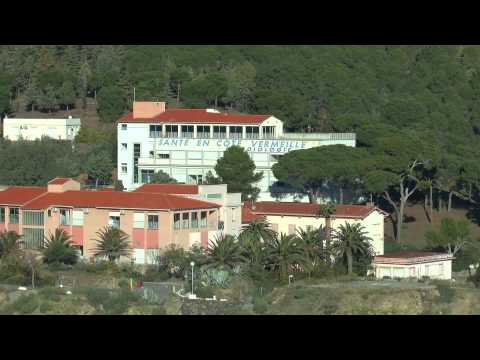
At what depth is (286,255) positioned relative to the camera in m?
64.6

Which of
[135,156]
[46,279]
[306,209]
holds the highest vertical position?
[135,156]

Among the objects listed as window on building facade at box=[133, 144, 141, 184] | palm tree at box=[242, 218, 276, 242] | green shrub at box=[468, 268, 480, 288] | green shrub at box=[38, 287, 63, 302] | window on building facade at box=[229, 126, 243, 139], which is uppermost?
window on building facade at box=[229, 126, 243, 139]

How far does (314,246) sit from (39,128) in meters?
36.9

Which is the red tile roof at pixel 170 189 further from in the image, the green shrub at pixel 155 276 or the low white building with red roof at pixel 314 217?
the green shrub at pixel 155 276

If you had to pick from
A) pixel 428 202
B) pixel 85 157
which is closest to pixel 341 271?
pixel 428 202

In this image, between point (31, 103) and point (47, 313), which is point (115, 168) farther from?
point (47, 313)

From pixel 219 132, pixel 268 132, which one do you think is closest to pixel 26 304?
pixel 219 132

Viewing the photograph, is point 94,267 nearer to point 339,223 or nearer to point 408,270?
point 408,270

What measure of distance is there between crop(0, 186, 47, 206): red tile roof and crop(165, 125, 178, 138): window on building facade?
15.2 m

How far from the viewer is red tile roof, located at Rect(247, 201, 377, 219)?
2928 inches

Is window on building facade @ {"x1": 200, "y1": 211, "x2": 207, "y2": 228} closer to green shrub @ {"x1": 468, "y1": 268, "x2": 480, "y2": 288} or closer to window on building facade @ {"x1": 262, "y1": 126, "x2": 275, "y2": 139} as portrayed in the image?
green shrub @ {"x1": 468, "y1": 268, "x2": 480, "y2": 288}

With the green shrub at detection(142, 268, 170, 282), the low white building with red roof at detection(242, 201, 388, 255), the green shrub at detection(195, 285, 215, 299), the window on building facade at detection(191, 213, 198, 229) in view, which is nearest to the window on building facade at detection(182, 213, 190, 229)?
the window on building facade at detection(191, 213, 198, 229)

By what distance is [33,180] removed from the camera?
291 feet

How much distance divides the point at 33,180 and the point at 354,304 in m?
32.5
